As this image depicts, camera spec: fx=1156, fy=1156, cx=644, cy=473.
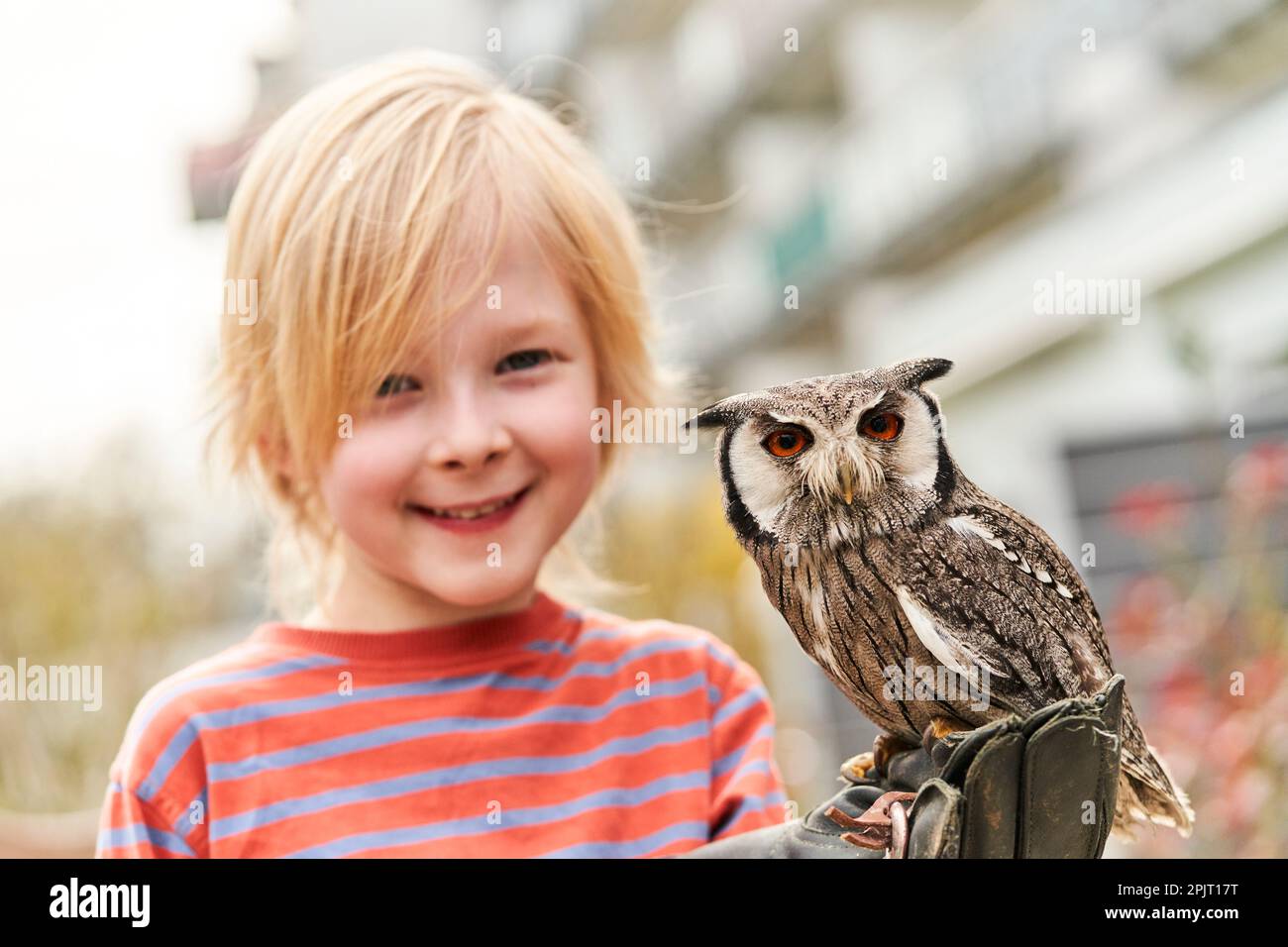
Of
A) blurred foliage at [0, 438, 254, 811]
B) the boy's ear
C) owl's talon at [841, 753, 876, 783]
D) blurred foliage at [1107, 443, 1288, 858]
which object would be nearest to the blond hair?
the boy's ear

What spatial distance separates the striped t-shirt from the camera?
0.79 metres

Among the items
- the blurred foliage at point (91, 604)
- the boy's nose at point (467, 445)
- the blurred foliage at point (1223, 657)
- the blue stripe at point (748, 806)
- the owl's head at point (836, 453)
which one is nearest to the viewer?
the owl's head at point (836, 453)

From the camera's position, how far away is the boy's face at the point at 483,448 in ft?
2.38

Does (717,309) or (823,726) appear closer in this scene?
(717,309)

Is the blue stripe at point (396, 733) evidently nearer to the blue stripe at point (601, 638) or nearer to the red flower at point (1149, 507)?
the blue stripe at point (601, 638)

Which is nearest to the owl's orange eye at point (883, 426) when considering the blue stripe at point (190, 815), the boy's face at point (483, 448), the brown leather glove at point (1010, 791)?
the brown leather glove at point (1010, 791)

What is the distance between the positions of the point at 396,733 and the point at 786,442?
1.48ft

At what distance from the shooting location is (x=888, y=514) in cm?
52

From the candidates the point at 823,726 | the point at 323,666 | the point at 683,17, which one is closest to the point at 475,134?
the point at 323,666

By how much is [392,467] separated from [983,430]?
937 millimetres

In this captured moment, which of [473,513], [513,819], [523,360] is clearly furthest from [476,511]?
[513,819]

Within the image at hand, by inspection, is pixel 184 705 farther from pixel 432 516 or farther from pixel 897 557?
pixel 897 557

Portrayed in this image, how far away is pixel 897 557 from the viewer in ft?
1.73

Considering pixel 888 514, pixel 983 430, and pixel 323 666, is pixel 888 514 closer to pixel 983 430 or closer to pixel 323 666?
pixel 323 666
